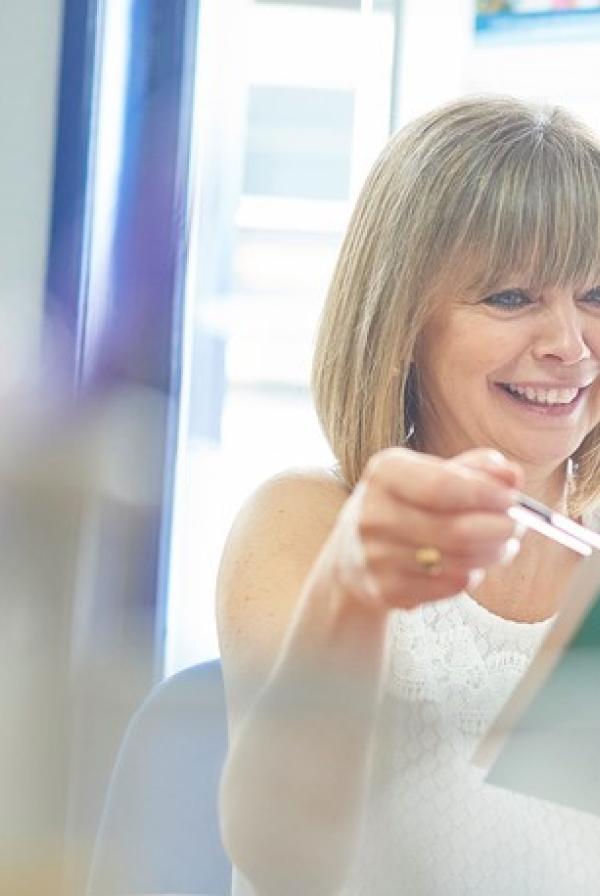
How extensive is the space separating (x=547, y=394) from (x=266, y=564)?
0.56 feet

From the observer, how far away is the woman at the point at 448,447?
29.8 inches

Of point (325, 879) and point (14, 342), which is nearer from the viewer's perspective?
point (325, 879)

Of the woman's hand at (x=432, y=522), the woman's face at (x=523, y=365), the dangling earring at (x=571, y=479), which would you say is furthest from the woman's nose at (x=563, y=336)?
the woman's hand at (x=432, y=522)

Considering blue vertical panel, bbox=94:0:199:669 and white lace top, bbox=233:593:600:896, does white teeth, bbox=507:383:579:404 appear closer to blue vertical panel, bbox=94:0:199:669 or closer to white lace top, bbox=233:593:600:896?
white lace top, bbox=233:593:600:896

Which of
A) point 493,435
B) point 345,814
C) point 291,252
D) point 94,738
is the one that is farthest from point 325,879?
point 291,252

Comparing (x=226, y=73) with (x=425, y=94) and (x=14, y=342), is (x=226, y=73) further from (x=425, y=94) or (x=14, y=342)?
(x=14, y=342)

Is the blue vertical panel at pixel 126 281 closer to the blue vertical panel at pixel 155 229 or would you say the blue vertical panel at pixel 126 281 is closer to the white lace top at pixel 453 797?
the blue vertical panel at pixel 155 229

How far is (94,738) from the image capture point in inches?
52.6

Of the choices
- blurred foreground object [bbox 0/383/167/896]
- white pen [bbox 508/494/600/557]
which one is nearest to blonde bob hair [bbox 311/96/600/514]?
white pen [bbox 508/494/600/557]

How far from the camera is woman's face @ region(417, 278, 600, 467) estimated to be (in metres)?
0.81

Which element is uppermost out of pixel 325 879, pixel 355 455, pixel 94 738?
pixel 355 455

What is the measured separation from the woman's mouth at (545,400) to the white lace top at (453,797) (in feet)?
0.38

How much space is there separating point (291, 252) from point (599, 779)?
2.83 feet

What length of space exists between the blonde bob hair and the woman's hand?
371 mm
